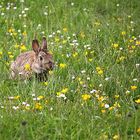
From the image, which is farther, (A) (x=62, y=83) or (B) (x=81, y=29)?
(B) (x=81, y=29)

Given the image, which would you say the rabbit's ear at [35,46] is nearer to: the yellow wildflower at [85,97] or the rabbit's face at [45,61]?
the rabbit's face at [45,61]

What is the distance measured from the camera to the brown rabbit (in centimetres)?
716

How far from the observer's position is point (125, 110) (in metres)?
5.78

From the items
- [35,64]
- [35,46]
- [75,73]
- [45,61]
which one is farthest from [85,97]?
[35,46]

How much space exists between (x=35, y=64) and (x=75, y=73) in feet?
1.94

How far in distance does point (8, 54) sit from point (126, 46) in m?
1.75

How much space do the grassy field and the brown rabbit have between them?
138 millimetres

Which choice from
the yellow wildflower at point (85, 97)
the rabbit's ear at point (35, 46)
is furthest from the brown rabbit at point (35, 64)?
the yellow wildflower at point (85, 97)

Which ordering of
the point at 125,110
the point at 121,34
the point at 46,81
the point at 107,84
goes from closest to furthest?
the point at 125,110, the point at 107,84, the point at 46,81, the point at 121,34

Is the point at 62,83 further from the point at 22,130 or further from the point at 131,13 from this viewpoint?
the point at 131,13

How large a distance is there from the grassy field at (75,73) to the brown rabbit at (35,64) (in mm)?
138

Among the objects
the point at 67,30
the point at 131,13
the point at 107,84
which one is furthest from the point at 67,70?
the point at 131,13

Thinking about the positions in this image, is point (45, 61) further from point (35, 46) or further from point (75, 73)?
point (75, 73)

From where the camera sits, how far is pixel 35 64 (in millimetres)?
7262
